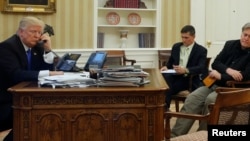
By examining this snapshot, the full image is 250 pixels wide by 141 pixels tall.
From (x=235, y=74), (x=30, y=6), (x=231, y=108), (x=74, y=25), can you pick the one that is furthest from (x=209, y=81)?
(x=30, y=6)

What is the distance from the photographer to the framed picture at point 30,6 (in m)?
5.52

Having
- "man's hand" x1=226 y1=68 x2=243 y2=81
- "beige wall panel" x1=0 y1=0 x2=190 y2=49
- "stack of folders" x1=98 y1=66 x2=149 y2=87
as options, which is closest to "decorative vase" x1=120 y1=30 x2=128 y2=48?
"beige wall panel" x1=0 y1=0 x2=190 y2=49

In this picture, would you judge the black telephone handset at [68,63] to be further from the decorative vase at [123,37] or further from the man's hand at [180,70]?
the decorative vase at [123,37]

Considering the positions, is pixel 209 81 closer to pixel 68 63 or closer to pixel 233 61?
pixel 233 61

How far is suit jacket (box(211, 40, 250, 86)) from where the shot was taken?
3611 mm

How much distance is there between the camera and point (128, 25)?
6086 millimetres

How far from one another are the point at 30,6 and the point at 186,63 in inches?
101

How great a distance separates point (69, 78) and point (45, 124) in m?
0.34

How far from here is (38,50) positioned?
3309mm

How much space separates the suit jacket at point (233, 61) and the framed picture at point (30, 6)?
9.35 feet

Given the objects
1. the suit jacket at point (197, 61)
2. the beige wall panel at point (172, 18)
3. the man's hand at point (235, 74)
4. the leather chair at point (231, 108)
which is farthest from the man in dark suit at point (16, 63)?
the beige wall panel at point (172, 18)

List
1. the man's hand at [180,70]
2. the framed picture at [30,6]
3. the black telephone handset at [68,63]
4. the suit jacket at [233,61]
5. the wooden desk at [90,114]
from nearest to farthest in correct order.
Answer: the wooden desk at [90,114]
the black telephone handset at [68,63]
the suit jacket at [233,61]
the man's hand at [180,70]
the framed picture at [30,6]

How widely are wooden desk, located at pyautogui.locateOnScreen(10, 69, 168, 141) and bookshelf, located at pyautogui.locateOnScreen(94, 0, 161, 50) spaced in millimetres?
3612

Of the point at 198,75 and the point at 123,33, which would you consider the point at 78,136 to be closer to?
the point at 198,75
